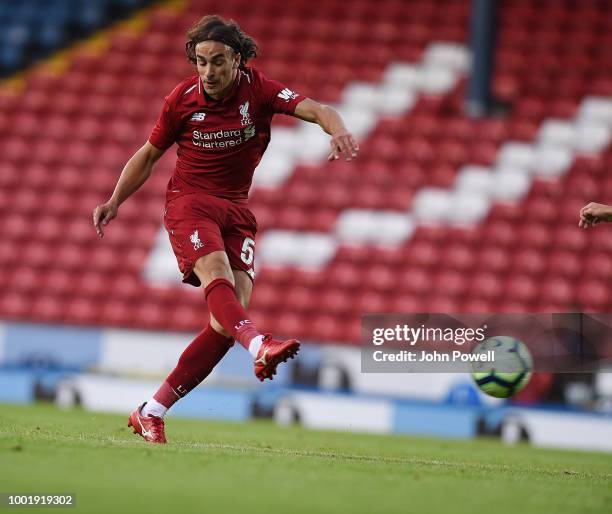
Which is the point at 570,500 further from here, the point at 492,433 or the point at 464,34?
the point at 464,34

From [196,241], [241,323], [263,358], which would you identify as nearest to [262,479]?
[263,358]

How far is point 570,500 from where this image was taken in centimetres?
420

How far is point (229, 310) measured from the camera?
5262 mm

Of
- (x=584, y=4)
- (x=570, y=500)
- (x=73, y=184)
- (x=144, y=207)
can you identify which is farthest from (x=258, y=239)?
(x=570, y=500)

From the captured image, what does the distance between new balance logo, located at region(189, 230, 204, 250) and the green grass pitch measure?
0.96m

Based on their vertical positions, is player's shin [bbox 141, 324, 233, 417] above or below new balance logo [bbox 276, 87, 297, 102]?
below

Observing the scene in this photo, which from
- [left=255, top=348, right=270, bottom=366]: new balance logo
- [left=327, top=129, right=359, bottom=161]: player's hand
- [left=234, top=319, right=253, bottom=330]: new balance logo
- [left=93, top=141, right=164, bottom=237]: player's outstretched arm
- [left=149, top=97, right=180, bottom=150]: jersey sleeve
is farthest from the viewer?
[left=93, top=141, right=164, bottom=237]: player's outstretched arm

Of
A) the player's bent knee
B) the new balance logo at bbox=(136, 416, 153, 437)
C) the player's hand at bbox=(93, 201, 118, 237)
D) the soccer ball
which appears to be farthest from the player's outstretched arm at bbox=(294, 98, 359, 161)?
the new balance logo at bbox=(136, 416, 153, 437)

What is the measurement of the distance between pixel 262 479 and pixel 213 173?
2.00m

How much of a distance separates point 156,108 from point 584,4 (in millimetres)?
6019

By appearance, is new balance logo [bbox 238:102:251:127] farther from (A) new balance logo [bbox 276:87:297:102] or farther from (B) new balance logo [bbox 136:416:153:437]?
(B) new balance logo [bbox 136:416:153:437]

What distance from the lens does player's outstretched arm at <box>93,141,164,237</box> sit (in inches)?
226

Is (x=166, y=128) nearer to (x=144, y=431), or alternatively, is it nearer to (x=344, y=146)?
(x=344, y=146)

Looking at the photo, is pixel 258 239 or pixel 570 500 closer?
pixel 570 500
